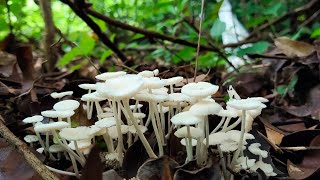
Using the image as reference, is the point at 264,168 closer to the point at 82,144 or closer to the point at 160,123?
the point at 160,123

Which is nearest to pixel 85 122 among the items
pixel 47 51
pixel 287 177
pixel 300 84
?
pixel 287 177

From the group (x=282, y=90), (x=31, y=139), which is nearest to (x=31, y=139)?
(x=31, y=139)

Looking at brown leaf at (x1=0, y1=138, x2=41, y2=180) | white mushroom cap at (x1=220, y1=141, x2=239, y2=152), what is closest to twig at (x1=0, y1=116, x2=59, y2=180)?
brown leaf at (x1=0, y1=138, x2=41, y2=180)

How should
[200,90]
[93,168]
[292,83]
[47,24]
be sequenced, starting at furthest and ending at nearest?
[47,24] → [292,83] → [200,90] → [93,168]

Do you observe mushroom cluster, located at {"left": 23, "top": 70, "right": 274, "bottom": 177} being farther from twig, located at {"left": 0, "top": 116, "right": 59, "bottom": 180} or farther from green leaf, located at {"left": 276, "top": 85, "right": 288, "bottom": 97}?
green leaf, located at {"left": 276, "top": 85, "right": 288, "bottom": 97}

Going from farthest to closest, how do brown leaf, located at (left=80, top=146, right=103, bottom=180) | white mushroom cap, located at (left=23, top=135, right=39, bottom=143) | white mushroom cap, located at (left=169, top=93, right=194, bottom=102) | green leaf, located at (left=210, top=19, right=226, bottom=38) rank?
green leaf, located at (left=210, top=19, right=226, bottom=38) < white mushroom cap, located at (left=23, top=135, right=39, bottom=143) < white mushroom cap, located at (left=169, top=93, right=194, bottom=102) < brown leaf, located at (left=80, top=146, right=103, bottom=180)

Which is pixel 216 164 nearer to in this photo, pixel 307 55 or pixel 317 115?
pixel 317 115

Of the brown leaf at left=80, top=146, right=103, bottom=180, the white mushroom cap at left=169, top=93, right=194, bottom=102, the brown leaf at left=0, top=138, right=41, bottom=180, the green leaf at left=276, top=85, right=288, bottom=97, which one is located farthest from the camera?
the green leaf at left=276, top=85, right=288, bottom=97
